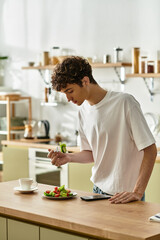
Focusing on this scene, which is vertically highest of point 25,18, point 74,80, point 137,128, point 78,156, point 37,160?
point 25,18

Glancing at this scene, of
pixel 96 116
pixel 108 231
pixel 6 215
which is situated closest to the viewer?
pixel 108 231

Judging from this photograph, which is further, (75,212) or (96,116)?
(96,116)

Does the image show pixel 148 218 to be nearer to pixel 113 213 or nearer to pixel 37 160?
pixel 113 213

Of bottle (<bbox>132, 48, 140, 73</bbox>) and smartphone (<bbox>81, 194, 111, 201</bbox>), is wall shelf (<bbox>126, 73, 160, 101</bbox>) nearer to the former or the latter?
bottle (<bbox>132, 48, 140, 73</bbox>)

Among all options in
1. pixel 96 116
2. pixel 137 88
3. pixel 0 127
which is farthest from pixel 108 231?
pixel 0 127

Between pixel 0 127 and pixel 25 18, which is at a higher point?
pixel 25 18

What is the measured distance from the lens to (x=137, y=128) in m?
2.64

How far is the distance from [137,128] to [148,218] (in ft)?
2.05

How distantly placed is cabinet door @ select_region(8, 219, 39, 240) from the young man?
0.46m

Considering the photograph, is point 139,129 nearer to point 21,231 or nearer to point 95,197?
point 95,197

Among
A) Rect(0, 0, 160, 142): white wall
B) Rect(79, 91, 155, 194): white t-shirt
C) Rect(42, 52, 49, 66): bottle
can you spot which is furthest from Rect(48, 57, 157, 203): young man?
Rect(42, 52, 49, 66): bottle

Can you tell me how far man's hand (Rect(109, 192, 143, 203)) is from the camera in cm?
248

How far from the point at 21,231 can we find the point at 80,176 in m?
2.53

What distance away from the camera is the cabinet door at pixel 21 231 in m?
2.35
